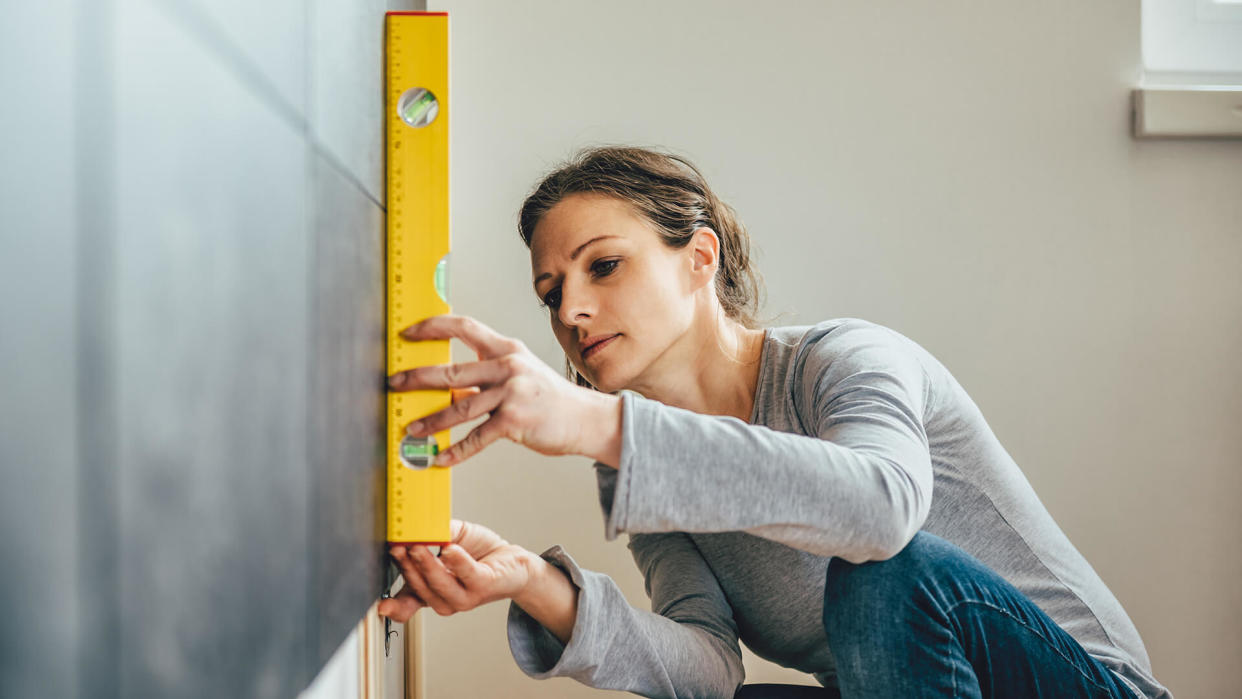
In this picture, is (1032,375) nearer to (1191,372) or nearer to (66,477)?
(1191,372)

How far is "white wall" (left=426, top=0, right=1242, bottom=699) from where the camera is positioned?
58.1 inches

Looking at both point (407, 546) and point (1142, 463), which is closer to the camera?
point (407, 546)

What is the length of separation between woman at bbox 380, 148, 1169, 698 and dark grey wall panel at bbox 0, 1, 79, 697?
363mm

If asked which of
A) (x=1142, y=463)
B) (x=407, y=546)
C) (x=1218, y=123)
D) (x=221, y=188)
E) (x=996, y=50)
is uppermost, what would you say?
(x=996, y=50)

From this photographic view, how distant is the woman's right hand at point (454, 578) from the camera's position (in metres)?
0.77

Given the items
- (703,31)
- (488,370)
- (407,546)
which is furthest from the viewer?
(703,31)

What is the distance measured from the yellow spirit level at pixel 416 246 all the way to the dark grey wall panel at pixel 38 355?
0.45 m

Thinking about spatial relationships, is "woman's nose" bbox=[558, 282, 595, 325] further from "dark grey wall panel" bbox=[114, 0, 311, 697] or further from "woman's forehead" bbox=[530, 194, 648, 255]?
"dark grey wall panel" bbox=[114, 0, 311, 697]

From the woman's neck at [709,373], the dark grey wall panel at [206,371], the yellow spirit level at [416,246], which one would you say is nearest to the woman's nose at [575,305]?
the woman's neck at [709,373]

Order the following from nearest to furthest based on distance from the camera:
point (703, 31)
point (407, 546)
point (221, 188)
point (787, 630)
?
1. point (221, 188)
2. point (407, 546)
3. point (787, 630)
4. point (703, 31)

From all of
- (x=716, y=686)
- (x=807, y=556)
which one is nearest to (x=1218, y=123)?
(x=807, y=556)

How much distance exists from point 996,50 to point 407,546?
1432 mm

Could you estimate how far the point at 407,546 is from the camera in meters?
0.77

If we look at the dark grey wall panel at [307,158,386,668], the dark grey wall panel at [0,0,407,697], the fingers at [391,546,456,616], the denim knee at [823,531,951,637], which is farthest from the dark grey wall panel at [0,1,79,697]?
the denim knee at [823,531,951,637]
